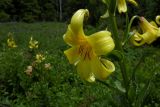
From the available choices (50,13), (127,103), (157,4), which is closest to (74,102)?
(127,103)

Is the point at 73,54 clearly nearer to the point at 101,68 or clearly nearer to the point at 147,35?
the point at 101,68

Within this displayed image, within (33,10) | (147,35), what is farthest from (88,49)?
(33,10)

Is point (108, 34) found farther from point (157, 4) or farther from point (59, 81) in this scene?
point (157, 4)

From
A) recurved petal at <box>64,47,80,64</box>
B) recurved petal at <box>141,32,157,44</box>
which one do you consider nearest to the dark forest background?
recurved petal at <box>141,32,157,44</box>

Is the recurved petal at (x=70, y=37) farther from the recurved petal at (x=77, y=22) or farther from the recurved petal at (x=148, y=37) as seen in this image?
the recurved petal at (x=148, y=37)

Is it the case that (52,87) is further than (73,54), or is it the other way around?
(52,87)

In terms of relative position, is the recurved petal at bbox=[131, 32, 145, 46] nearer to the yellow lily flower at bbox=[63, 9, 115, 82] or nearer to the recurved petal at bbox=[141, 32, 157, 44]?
the recurved petal at bbox=[141, 32, 157, 44]

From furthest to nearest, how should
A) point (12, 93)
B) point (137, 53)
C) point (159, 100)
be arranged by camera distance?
point (137, 53), point (12, 93), point (159, 100)
